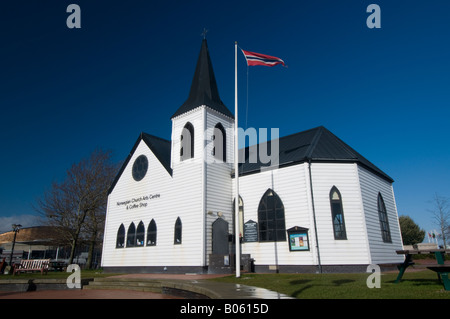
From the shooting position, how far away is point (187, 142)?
22641 mm

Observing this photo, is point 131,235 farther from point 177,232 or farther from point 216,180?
point 216,180

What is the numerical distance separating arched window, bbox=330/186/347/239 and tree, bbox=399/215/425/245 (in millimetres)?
42298

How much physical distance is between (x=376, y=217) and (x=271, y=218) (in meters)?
6.50

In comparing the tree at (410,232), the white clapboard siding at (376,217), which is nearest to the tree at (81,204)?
the white clapboard siding at (376,217)

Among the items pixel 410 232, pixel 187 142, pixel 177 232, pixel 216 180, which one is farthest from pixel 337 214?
pixel 410 232

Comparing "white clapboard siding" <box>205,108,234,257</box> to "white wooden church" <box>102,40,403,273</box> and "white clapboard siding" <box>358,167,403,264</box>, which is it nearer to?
"white wooden church" <box>102,40,403,273</box>

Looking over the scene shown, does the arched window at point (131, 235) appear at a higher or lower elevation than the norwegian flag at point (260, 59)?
lower

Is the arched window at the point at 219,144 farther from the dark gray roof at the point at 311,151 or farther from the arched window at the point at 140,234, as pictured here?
the arched window at the point at 140,234

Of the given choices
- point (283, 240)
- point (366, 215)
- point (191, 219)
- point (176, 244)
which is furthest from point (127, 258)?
point (366, 215)

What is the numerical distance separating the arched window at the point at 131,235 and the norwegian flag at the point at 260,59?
14873 millimetres

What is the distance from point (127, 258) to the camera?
23.1m

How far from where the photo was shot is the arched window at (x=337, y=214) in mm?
17609
